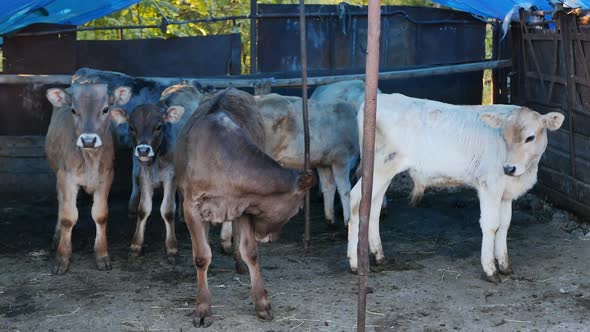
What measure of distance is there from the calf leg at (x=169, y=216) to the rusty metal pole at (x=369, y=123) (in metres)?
3.55

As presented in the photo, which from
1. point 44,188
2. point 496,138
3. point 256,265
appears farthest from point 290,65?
point 256,265

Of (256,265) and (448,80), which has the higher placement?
(448,80)

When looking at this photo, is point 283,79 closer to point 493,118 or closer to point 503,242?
point 493,118

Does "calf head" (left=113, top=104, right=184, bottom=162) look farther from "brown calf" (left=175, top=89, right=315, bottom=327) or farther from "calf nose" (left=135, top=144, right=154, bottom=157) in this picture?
"brown calf" (left=175, top=89, right=315, bottom=327)

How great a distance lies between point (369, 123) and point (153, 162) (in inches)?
161

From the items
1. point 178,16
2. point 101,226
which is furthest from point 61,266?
point 178,16

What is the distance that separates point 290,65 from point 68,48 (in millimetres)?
2919

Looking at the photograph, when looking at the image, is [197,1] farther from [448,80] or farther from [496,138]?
[496,138]

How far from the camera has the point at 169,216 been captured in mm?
8547

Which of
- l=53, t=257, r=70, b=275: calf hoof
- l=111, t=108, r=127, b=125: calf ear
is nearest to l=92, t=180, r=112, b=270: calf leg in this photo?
l=53, t=257, r=70, b=275: calf hoof

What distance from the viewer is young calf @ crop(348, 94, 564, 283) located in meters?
7.75

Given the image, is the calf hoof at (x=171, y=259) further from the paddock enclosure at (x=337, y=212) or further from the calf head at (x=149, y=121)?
the calf head at (x=149, y=121)

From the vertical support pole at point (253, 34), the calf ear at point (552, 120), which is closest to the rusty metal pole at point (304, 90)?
the calf ear at point (552, 120)

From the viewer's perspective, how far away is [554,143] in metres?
10.2
